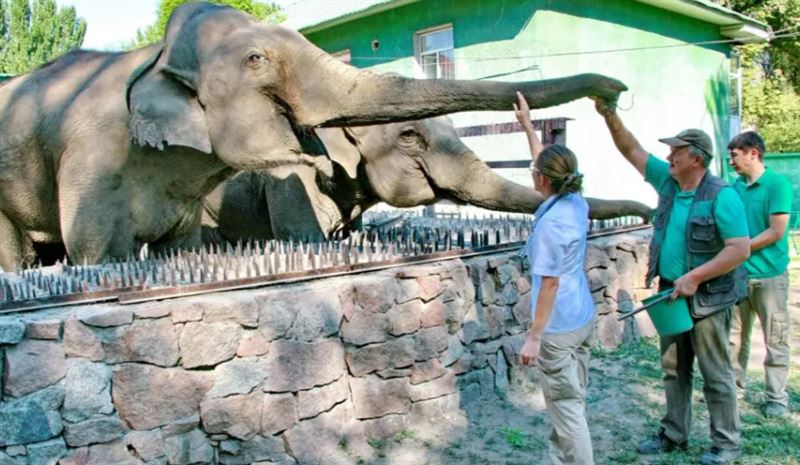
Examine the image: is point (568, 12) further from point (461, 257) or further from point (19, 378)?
point (19, 378)

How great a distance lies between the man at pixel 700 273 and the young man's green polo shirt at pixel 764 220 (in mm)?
720

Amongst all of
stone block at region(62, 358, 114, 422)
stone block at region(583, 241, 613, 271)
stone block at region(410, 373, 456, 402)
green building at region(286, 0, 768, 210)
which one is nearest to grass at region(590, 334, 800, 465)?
A: stone block at region(583, 241, 613, 271)

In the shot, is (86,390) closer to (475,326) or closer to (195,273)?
(195,273)

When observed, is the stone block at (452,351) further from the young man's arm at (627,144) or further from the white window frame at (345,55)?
the white window frame at (345,55)

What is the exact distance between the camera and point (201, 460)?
375 cm

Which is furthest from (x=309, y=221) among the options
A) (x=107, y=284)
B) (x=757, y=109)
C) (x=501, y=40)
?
(x=757, y=109)

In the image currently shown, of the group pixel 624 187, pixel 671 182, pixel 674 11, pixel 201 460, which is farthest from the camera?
pixel 674 11

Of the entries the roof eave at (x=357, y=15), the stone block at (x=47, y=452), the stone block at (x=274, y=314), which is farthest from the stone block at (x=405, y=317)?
the roof eave at (x=357, y=15)

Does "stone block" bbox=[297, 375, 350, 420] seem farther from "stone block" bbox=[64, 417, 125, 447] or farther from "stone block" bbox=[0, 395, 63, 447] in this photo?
"stone block" bbox=[0, 395, 63, 447]

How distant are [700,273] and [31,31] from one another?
142 feet

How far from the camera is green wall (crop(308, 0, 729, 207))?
45.2 ft

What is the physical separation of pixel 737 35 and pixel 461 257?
16270mm

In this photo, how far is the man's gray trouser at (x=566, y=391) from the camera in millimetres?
3648

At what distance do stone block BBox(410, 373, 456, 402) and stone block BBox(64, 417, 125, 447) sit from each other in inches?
72.3
